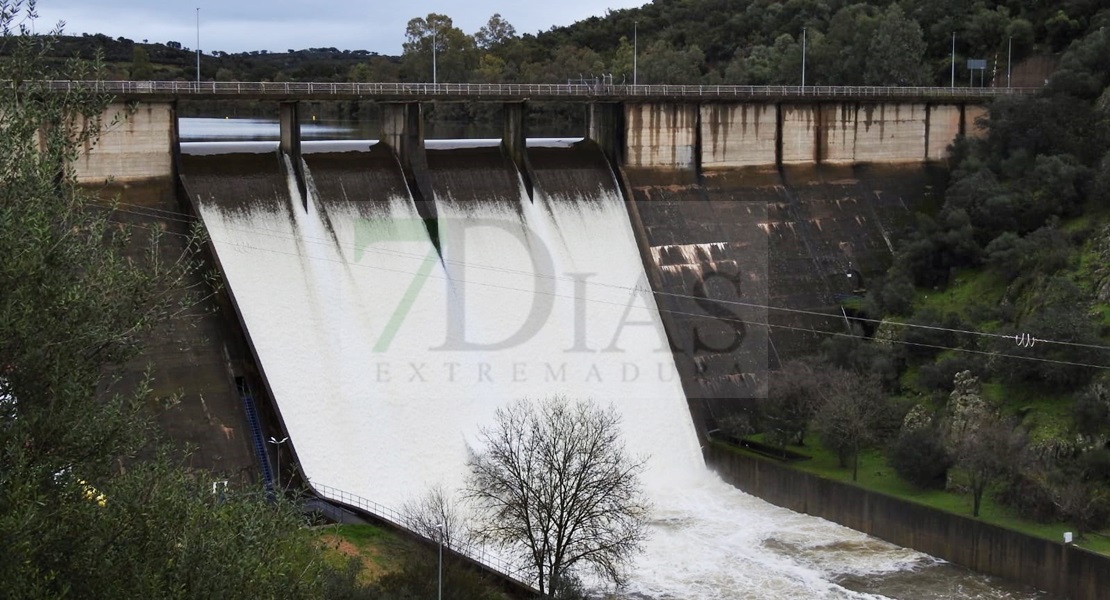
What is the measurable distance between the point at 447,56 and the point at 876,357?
4599cm

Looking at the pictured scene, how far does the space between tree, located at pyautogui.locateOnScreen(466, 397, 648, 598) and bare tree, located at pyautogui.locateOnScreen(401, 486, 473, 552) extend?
0.45m

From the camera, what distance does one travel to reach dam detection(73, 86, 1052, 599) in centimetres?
2622

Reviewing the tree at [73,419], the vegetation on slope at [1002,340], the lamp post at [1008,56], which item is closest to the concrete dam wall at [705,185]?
the vegetation on slope at [1002,340]

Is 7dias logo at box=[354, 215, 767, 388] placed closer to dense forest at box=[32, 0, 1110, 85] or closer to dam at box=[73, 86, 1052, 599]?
dam at box=[73, 86, 1052, 599]

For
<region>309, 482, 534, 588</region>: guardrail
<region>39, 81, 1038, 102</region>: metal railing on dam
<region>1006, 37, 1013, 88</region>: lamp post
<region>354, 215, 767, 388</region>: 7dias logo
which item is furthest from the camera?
<region>1006, 37, 1013, 88</region>: lamp post

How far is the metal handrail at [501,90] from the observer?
29047 millimetres

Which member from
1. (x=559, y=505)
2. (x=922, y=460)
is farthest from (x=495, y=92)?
(x=922, y=460)

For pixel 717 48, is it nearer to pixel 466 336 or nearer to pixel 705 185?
pixel 705 185

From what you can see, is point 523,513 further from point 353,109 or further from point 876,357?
point 353,109

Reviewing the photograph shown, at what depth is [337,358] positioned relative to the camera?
27.6 metres

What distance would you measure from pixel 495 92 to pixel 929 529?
1538cm

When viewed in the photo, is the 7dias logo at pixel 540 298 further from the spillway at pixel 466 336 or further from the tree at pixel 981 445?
the tree at pixel 981 445

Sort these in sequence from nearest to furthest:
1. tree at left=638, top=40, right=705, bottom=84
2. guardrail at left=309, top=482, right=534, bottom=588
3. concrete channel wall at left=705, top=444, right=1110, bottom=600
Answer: guardrail at left=309, top=482, right=534, bottom=588, concrete channel wall at left=705, top=444, right=1110, bottom=600, tree at left=638, top=40, right=705, bottom=84

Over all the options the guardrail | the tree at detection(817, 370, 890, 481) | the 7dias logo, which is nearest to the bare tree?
the guardrail
